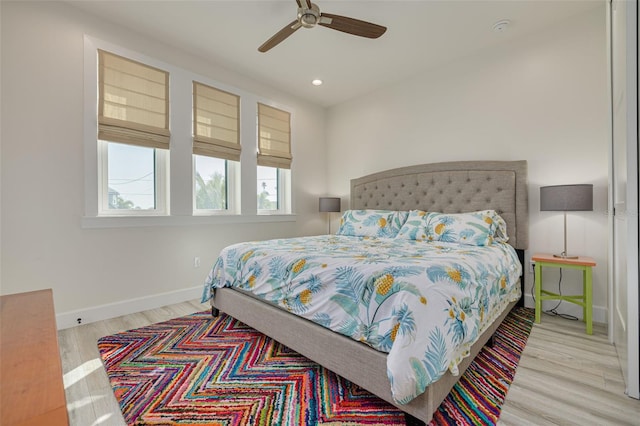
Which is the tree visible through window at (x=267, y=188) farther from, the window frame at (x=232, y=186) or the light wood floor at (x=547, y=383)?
the light wood floor at (x=547, y=383)

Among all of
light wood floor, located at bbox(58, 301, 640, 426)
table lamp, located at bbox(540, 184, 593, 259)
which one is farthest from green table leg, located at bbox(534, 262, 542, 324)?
table lamp, located at bbox(540, 184, 593, 259)

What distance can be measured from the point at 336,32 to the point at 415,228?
6.89 ft

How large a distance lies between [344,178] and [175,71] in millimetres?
2647

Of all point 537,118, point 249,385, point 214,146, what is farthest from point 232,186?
point 537,118

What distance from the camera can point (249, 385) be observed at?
1704 millimetres

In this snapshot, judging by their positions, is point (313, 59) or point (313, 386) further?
point (313, 59)

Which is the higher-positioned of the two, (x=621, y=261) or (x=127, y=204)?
(x=127, y=204)

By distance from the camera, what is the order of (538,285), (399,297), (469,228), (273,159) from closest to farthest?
(399,297)
(538,285)
(469,228)
(273,159)

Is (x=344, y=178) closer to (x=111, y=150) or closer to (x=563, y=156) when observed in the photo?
(x=563, y=156)

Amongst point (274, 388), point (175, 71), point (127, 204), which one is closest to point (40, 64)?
point (175, 71)

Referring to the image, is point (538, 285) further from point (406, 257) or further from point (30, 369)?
point (30, 369)

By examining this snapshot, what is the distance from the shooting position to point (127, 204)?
296 centimetres

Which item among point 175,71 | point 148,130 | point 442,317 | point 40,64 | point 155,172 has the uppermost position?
point 175,71

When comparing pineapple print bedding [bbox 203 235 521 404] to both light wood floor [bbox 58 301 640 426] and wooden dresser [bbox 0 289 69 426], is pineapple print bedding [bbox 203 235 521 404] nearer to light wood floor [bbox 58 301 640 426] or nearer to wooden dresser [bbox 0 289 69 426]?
light wood floor [bbox 58 301 640 426]
